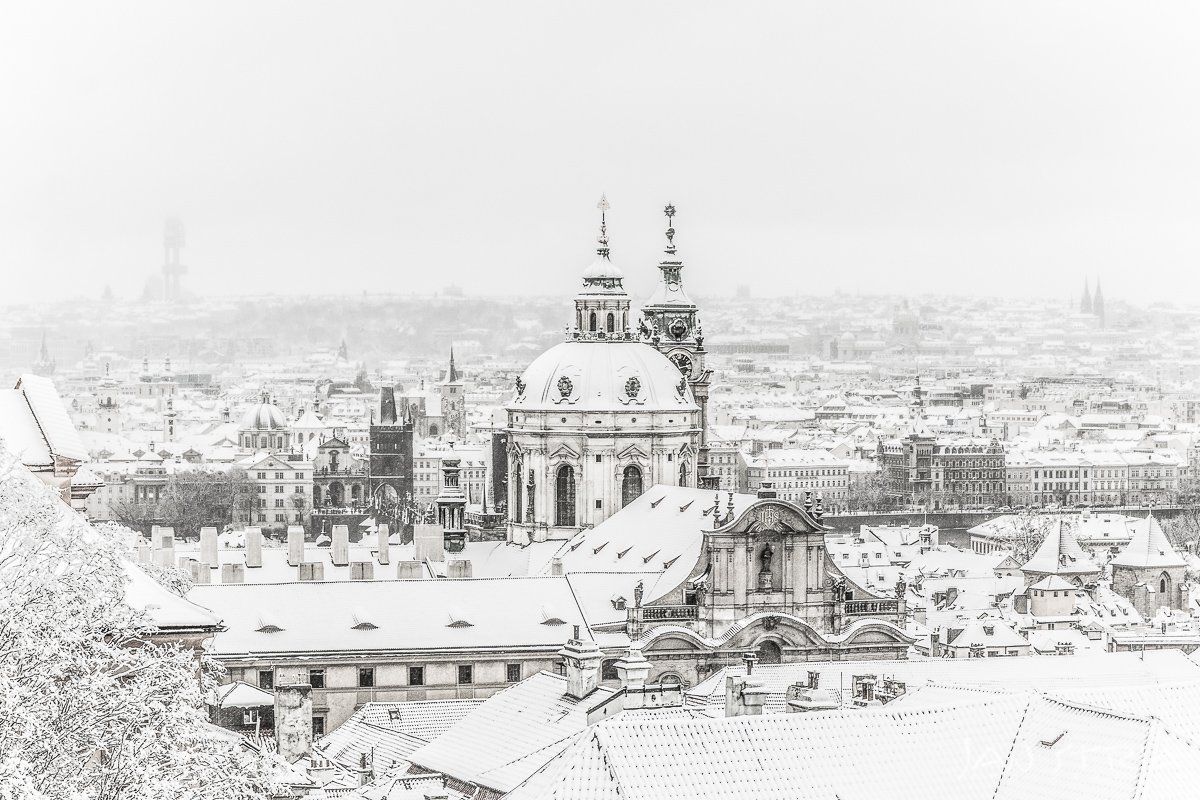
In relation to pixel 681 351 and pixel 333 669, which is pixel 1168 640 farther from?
pixel 333 669

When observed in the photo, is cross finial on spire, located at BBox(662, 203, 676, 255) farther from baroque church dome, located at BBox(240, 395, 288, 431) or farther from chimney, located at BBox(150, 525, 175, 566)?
baroque church dome, located at BBox(240, 395, 288, 431)

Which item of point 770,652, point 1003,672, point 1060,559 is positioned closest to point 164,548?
point 770,652

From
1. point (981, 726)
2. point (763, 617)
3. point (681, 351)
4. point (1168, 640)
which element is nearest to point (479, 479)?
point (681, 351)

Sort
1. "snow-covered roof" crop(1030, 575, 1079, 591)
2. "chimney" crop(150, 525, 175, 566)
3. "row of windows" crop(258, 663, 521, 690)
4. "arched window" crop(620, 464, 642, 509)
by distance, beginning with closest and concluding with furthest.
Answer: "row of windows" crop(258, 663, 521, 690) < "chimney" crop(150, 525, 175, 566) < "arched window" crop(620, 464, 642, 509) < "snow-covered roof" crop(1030, 575, 1079, 591)

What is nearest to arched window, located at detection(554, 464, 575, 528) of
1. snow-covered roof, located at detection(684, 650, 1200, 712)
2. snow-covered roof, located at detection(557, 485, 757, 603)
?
snow-covered roof, located at detection(557, 485, 757, 603)

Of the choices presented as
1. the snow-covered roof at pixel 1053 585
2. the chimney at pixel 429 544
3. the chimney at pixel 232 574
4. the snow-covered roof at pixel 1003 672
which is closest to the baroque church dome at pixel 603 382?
the chimney at pixel 429 544
